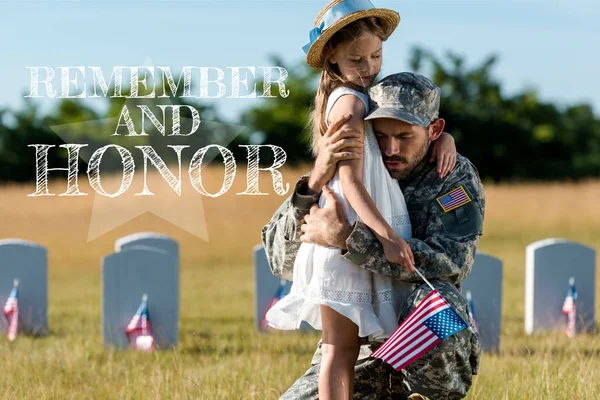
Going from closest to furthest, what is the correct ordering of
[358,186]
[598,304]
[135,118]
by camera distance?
[358,186] → [598,304] → [135,118]

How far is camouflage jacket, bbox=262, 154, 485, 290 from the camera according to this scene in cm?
322

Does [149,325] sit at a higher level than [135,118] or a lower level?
lower

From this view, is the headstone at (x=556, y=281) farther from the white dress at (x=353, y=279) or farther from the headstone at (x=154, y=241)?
the white dress at (x=353, y=279)

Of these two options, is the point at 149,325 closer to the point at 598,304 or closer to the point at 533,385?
the point at 533,385

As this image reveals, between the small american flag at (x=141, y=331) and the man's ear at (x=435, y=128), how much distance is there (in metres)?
3.97

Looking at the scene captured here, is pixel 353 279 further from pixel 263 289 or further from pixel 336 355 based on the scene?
pixel 263 289

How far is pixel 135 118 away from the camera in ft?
93.8

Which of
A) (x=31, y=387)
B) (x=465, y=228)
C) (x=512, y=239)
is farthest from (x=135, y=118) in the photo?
(x=465, y=228)

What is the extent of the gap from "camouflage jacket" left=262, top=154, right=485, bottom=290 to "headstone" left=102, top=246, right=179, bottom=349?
3394 millimetres

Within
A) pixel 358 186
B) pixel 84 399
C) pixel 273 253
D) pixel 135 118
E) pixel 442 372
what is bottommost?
pixel 84 399

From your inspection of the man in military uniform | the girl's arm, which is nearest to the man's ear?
the man in military uniform

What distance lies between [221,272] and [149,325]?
24.3 ft

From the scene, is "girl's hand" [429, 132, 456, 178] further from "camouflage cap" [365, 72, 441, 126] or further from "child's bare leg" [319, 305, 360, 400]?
"child's bare leg" [319, 305, 360, 400]

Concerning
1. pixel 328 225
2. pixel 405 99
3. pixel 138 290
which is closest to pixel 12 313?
pixel 138 290
